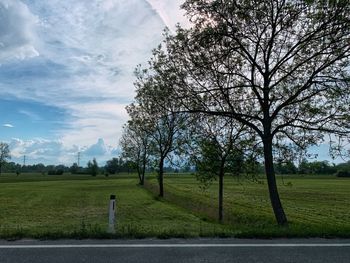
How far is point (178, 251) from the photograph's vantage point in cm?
734

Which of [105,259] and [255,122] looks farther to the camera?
[255,122]

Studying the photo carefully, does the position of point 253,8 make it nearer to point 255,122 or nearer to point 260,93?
point 260,93

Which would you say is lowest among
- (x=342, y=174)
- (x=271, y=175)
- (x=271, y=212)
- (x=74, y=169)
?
(x=271, y=212)

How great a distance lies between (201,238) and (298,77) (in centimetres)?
800

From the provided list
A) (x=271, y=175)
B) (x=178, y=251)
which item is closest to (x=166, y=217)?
(x=271, y=175)

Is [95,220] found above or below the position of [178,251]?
below

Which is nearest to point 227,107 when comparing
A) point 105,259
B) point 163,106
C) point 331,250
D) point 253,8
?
point 163,106

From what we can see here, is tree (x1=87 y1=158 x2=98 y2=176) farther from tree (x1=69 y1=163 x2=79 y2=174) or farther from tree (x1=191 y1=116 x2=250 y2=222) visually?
tree (x1=191 y1=116 x2=250 y2=222)

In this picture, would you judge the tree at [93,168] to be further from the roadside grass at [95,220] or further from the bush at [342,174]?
the roadside grass at [95,220]

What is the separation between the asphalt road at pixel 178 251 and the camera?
6758mm

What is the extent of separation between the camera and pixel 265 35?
1391cm

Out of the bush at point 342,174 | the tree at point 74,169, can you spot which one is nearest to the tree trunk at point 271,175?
the bush at point 342,174

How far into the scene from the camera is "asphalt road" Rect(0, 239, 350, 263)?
6.76m

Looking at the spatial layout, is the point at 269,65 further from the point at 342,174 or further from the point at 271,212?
the point at 342,174
